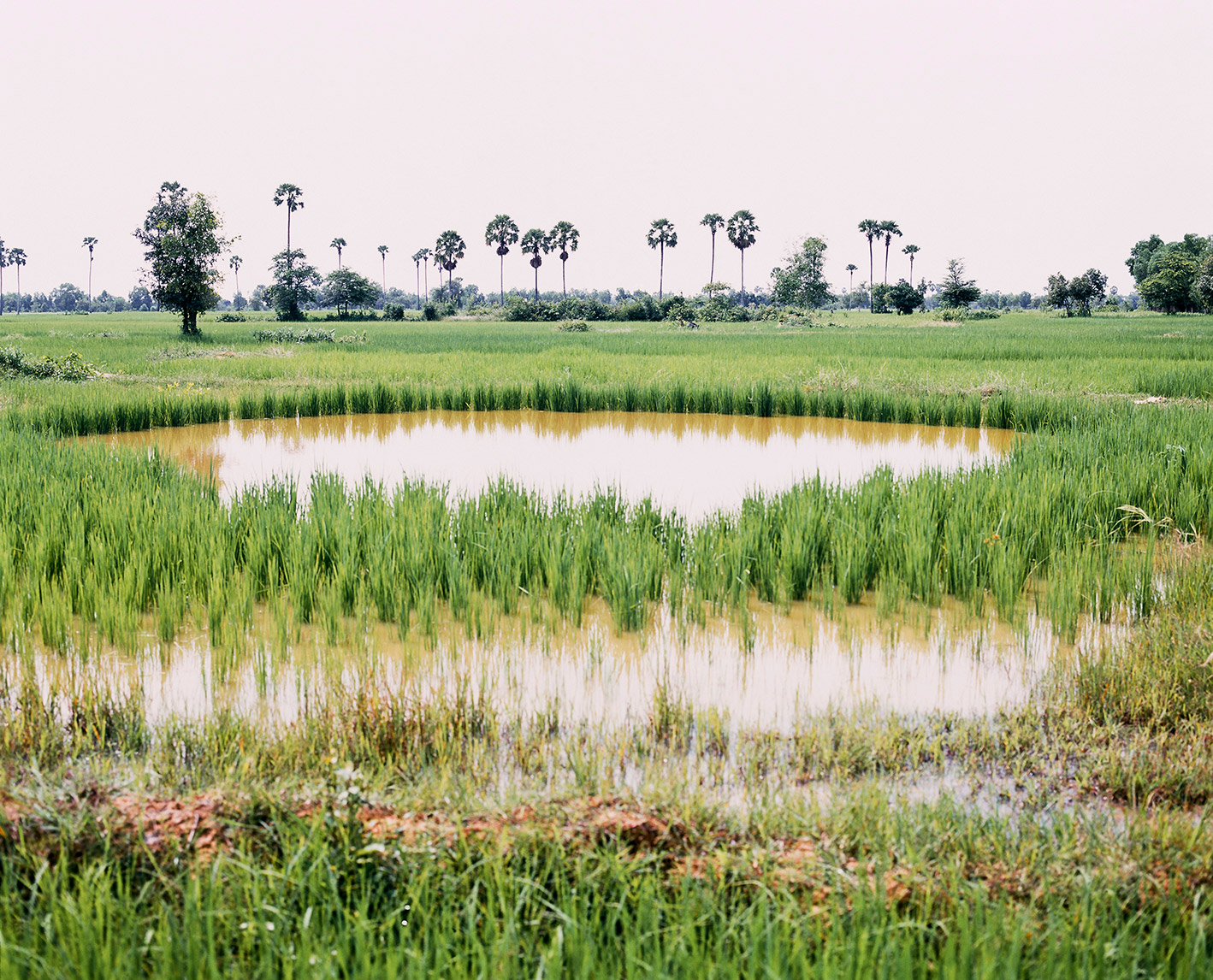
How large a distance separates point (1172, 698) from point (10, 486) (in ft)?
23.7

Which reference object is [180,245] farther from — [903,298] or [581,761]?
[903,298]

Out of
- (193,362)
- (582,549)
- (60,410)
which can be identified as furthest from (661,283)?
(582,549)

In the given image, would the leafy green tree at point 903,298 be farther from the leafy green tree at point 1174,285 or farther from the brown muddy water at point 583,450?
the brown muddy water at point 583,450

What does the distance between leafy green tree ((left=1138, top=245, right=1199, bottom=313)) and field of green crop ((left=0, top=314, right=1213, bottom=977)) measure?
217 feet

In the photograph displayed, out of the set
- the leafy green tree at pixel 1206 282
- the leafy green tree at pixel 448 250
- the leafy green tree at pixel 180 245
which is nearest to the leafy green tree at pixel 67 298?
the leafy green tree at pixel 448 250

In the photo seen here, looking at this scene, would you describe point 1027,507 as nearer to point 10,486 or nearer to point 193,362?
point 10,486

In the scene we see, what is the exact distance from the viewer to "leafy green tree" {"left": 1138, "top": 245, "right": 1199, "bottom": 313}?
6103 centimetres

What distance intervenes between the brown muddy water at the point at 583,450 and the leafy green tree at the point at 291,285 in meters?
52.6

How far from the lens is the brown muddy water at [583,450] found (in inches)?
327

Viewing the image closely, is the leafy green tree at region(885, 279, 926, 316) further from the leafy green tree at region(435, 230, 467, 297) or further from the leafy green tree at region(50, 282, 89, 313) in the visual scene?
the leafy green tree at region(50, 282, 89, 313)

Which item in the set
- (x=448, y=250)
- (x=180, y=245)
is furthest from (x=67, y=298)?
(x=180, y=245)

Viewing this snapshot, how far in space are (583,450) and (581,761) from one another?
779 cm

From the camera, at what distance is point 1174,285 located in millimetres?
60781

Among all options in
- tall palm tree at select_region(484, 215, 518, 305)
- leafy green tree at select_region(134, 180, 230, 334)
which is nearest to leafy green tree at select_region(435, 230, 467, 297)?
tall palm tree at select_region(484, 215, 518, 305)
